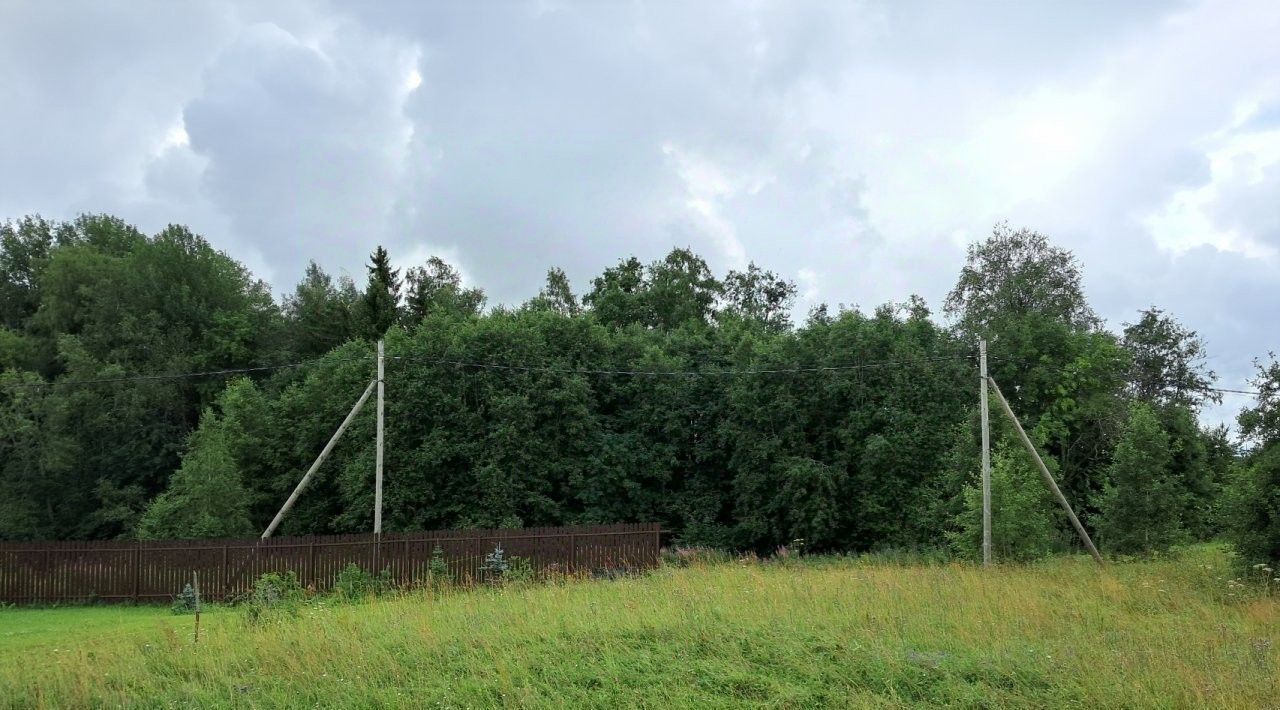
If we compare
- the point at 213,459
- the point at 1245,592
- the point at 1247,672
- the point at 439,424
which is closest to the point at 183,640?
→ the point at 1247,672

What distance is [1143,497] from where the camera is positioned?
21609 millimetres

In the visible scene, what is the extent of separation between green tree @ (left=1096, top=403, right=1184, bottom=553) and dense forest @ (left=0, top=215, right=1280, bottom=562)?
2.0 inches

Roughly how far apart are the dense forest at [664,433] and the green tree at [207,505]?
101mm

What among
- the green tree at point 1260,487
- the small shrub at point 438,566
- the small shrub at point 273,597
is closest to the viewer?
the small shrub at point 273,597

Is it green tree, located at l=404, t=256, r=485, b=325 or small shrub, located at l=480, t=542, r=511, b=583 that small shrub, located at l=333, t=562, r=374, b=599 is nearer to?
small shrub, located at l=480, t=542, r=511, b=583

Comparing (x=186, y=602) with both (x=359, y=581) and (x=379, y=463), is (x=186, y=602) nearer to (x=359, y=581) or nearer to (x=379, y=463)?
(x=359, y=581)

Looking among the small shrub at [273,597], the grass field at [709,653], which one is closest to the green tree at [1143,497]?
the grass field at [709,653]

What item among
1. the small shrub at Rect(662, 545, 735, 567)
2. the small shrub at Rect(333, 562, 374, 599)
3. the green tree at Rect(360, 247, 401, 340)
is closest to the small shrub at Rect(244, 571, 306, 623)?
the small shrub at Rect(333, 562, 374, 599)

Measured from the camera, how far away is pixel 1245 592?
1489cm

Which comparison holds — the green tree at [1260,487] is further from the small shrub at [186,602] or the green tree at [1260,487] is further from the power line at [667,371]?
the small shrub at [186,602]

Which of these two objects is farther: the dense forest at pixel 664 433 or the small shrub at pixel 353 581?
the dense forest at pixel 664 433

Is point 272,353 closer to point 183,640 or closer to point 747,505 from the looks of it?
point 747,505

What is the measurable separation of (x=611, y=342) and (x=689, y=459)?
18.4 feet

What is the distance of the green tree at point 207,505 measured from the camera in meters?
31.6
